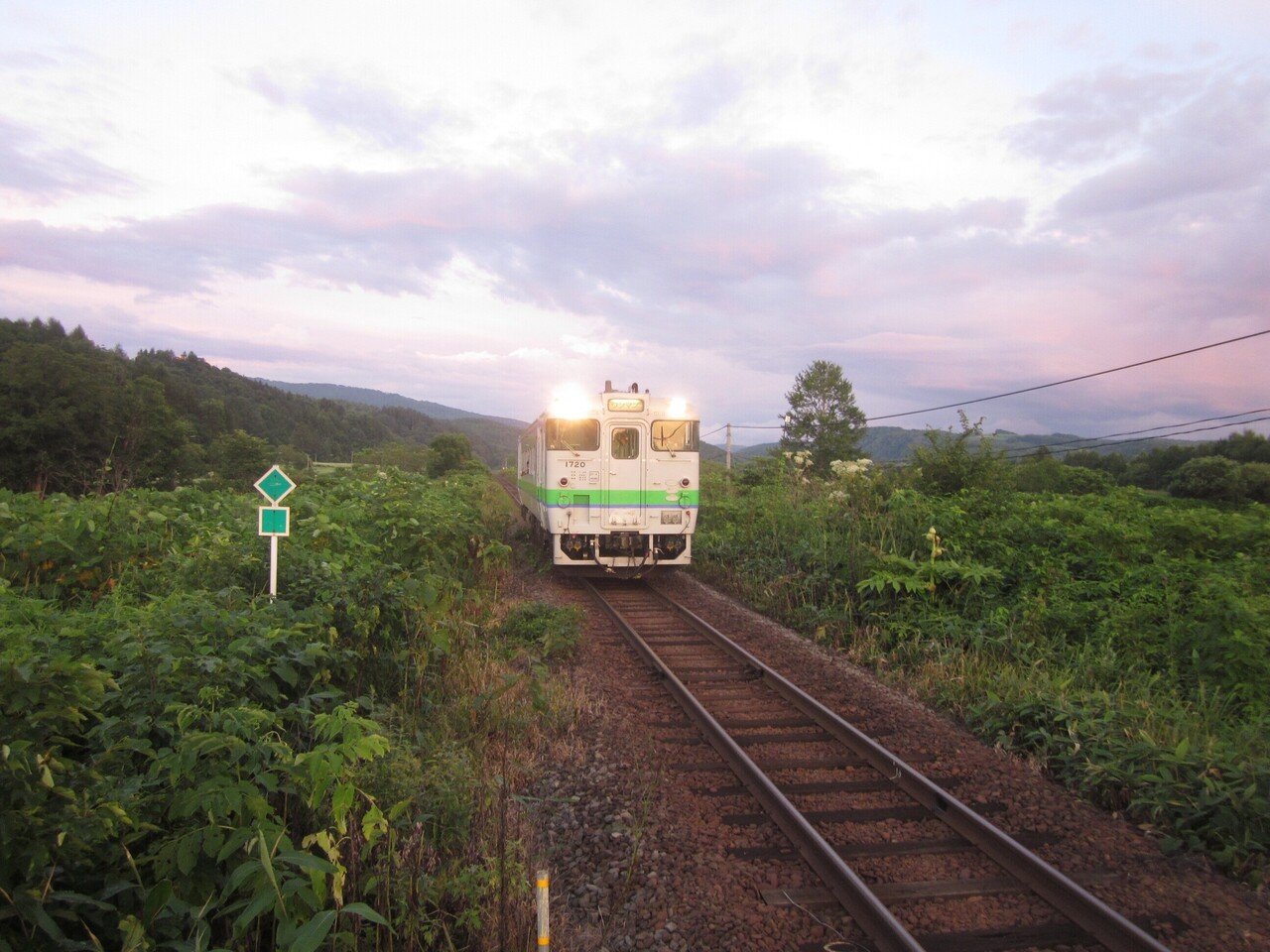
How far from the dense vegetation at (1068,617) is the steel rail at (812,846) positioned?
2.13m

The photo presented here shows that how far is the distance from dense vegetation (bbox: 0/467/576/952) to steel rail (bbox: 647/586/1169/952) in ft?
7.63

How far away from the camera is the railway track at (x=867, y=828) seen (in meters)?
3.50

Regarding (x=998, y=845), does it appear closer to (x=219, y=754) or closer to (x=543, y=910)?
(x=543, y=910)

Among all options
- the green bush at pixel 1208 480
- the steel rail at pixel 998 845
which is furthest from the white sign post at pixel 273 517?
the green bush at pixel 1208 480

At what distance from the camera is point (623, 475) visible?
41.1 ft

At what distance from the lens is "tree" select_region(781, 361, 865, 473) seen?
58.8 m

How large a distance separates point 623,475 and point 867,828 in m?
8.43

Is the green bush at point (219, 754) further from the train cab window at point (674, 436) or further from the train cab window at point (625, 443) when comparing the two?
the train cab window at point (674, 436)

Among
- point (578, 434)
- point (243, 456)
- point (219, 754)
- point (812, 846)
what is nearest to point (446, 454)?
point (243, 456)

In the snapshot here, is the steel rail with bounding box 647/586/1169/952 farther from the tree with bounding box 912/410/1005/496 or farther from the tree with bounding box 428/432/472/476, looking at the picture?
the tree with bounding box 428/432/472/476

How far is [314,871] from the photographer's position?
2746 millimetres

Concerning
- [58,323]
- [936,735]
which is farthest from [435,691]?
[58,323]

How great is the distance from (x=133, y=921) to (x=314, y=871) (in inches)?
22.0

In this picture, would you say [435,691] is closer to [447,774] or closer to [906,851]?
[447,774]
